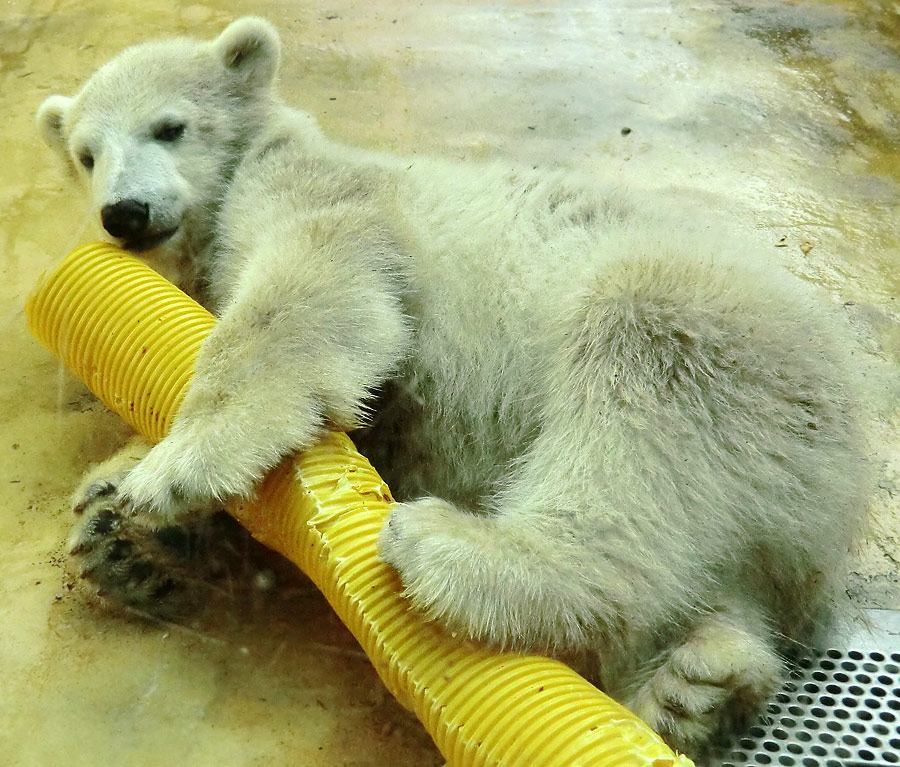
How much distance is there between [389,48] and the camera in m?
4.97

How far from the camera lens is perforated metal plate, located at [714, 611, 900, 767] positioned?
1931 mm

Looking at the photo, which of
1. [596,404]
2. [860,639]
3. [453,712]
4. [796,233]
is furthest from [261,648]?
[796,233]

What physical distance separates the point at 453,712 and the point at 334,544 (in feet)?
1.59

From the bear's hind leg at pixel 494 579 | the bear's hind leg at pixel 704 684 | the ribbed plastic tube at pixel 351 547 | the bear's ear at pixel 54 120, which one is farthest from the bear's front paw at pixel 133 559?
the bear's ear at pixel 54 120

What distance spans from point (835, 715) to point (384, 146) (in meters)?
3.20

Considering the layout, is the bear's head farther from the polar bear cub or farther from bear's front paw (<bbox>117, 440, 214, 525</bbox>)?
bear's front paw (<bbox>117, 440, 214, 525</bbox>)

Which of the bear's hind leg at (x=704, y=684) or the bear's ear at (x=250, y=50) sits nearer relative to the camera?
the bear's hind leg at (x=704, y=684)

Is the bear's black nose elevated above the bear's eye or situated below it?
below

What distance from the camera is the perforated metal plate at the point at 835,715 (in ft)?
6.33

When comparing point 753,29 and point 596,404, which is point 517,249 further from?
point 753,29

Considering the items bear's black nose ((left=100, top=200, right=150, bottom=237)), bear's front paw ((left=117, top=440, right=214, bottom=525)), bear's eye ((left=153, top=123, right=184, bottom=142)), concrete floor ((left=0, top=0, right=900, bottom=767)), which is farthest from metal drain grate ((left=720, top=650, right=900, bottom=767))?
bear's eye ((left=153, top=123, right=184, bottom=142))

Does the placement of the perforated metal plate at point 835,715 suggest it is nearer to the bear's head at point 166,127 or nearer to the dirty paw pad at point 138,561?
the dirty paw pad at point 138,561

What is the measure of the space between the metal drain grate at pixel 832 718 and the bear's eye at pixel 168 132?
268 centimetres

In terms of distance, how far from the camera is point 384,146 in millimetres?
4246
